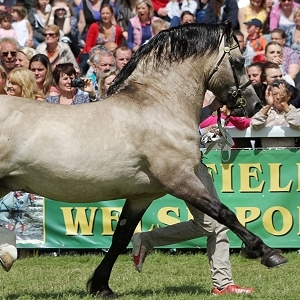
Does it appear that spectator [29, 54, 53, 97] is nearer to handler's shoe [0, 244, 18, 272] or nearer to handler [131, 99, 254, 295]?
handler [131, 99, 254, 295]

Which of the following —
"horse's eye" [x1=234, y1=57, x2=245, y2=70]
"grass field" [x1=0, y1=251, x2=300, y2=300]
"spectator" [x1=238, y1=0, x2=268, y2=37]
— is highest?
"horse's eye" [x1=234, y1=57, x2=245, y2=70]

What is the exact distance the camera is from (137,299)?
6.91m

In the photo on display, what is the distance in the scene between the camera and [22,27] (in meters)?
14.6

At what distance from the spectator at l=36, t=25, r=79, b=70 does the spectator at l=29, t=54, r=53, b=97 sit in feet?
7.49

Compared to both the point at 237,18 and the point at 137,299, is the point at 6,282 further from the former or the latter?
the point at 237,18

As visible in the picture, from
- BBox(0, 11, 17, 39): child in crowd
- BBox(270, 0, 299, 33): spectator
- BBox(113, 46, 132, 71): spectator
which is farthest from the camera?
BBox(270, 0, 299, 33): spectator

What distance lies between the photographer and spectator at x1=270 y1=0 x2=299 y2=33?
14.6 meters

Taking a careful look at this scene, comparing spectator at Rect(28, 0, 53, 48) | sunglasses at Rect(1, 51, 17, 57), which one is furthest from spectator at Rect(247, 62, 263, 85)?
spectator at Rect(28, 0, 53, 48)

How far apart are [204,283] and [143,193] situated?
1.56 meters

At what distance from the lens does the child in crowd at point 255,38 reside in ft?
44.9

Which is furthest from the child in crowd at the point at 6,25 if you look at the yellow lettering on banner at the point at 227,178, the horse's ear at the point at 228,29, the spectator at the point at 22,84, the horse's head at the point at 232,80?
the horse's ear at the point at 228,29

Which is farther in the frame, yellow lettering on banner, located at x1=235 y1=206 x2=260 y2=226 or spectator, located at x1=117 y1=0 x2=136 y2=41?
spectator, located at x1=117 y1=0 x2=136 y2=41

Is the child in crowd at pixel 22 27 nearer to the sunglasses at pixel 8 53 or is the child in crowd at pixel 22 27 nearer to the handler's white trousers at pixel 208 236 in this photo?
the sunglasses at pixel 8 53

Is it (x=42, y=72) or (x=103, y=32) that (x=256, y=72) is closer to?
(x=42, y=72)
